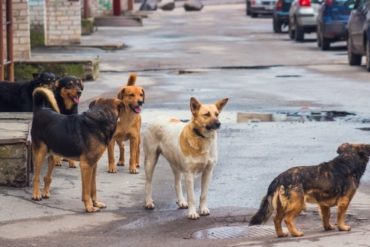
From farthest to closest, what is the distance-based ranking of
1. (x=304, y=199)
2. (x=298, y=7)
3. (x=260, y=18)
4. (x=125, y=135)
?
(x=260, y=18) < (x=298, y=7) < (x=125, y=135) < (x=304, y=199)

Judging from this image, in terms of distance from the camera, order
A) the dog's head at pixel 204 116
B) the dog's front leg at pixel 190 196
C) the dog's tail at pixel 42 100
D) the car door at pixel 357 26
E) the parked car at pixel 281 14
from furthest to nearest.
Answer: the parked car at pixel 281 14 → the car door at pixel 357 26 → the dog's tail at pixel 42 100 → the dog's front leg at pixel 190 196 → the dog's head at pixel 204 116

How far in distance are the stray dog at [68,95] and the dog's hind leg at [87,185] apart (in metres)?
2.09

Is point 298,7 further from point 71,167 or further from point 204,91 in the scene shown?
point 71,167

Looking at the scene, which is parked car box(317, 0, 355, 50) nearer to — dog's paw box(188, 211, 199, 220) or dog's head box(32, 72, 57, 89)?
dog's head box(32, 72, 57, 89)

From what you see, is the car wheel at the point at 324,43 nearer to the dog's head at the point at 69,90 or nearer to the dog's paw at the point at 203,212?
the dog's head at the point at 69,90

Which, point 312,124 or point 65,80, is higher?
point 65,80

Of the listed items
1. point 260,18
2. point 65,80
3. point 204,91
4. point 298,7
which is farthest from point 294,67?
point 260,18

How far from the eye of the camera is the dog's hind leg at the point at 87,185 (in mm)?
10391

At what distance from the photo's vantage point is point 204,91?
794 inches

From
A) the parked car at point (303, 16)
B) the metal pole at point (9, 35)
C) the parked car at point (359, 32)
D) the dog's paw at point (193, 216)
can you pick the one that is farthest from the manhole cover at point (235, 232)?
the parked car at point (303, 16)

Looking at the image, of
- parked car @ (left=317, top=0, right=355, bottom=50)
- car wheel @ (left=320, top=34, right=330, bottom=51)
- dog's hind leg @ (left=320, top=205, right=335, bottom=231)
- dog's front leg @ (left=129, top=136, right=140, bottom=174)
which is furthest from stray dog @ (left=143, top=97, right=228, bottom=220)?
car wheel @ (left=320, top=34, right=330, bottom=51)

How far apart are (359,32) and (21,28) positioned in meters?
6.89

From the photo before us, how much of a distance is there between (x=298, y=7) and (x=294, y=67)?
385 inches

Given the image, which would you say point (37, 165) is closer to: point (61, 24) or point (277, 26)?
point (61, 24)
